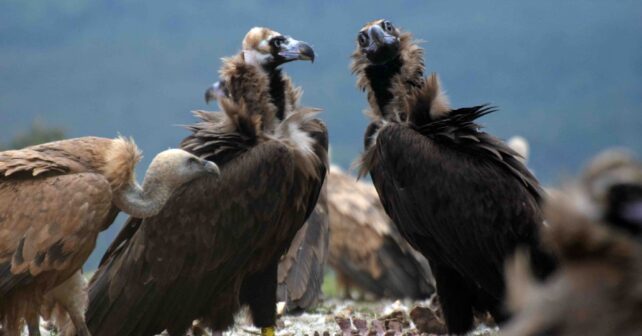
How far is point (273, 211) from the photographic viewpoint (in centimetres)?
607

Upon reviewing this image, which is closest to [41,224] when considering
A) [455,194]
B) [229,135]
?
[229,135]

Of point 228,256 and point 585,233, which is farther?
point 228,256

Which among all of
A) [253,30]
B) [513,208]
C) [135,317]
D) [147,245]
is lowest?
[135,317]

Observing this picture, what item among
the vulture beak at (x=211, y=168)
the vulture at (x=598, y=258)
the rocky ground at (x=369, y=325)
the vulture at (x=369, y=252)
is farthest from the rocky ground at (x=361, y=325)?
the vulture at (x=598, y=258)

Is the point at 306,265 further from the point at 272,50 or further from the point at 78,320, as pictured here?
the point at 78,320

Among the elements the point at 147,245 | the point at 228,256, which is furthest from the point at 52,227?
the point at 228,256

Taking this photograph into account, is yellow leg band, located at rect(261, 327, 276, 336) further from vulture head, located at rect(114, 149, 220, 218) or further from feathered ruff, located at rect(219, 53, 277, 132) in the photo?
feathered ruff, located at rect(219, 53, 277, 132)

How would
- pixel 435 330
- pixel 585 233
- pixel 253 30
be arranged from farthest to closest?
pixel 435 330
pixel 253 30
pixel 585 233

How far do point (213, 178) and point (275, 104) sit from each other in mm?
715

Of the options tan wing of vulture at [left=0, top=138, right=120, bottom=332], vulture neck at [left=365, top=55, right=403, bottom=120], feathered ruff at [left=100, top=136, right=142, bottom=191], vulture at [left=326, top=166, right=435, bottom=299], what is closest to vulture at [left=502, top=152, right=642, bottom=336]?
tan wing of vulture at [left=0, top=138, right=120, bottom=332]

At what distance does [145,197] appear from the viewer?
5824 millimetres

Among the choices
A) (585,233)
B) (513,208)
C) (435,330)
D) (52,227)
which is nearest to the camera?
(585,233)

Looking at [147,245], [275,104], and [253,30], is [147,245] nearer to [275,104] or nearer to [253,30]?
[275,104]

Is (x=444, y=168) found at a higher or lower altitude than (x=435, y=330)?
higher
